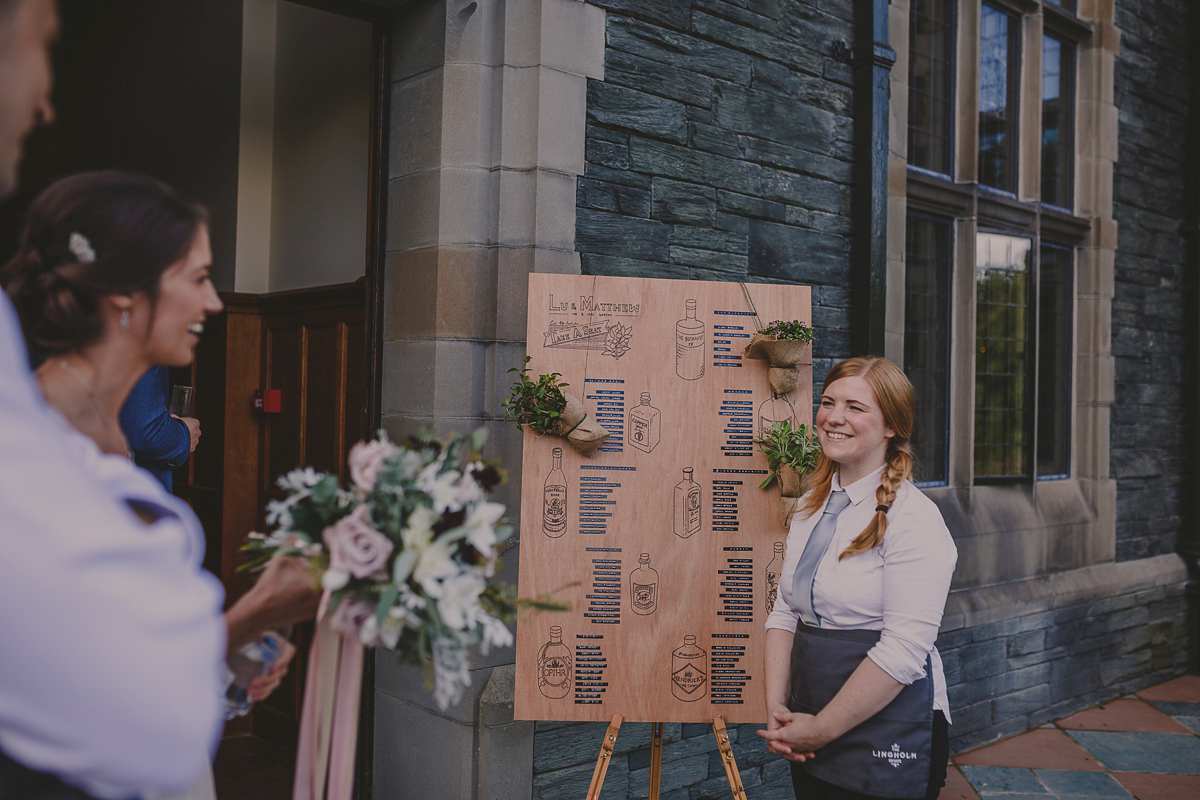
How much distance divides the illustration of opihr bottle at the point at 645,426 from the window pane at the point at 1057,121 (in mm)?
3746

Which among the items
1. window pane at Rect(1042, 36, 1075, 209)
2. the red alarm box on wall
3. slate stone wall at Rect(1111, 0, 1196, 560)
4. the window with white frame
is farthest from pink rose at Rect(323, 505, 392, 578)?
slate stone wall at Rect(1111, 0, 1196, 560)

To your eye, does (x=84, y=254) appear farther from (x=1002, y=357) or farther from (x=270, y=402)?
(x=1002, y=357)

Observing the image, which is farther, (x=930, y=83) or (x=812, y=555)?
(x=930, y=83)

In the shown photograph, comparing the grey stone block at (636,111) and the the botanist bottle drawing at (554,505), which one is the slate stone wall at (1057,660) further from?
the grey stone block at (636,111)

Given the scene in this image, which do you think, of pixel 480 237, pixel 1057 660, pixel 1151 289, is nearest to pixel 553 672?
pixel 480 237

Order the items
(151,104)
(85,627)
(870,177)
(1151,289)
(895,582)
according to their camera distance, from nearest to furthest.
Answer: (85,627) < (895,582) < (870,177) < (151,104) < (1151,289)

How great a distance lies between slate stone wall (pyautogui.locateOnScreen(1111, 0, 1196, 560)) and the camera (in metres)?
5.46

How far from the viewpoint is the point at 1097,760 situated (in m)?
4.22

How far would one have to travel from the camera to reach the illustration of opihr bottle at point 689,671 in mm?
2498

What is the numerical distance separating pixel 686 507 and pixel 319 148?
2461 mm

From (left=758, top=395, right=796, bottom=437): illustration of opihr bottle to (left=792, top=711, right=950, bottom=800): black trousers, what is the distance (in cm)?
89

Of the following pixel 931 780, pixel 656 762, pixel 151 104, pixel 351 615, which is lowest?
pixel 656 762

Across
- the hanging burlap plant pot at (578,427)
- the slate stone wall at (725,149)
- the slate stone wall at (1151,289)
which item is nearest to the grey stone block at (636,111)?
the slate stone wall at (725,149)

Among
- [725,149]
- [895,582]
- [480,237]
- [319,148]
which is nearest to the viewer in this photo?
[895,582]
